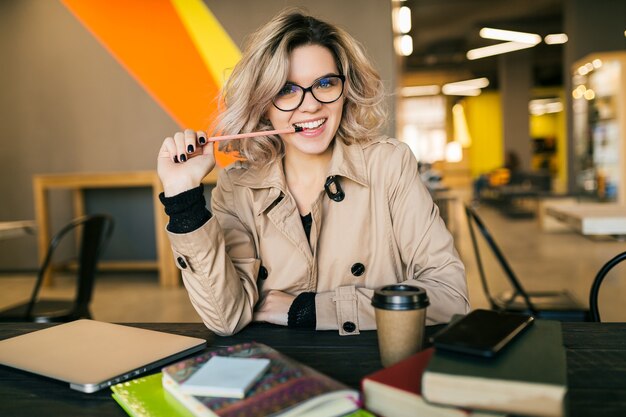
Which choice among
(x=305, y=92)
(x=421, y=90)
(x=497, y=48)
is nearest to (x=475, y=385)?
(x=305, y=92)

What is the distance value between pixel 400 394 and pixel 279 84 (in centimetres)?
90

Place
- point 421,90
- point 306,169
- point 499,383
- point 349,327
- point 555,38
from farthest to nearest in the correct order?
point 421,90 → point 555,38 → point 306,169 → point 349,327 → point 499,383

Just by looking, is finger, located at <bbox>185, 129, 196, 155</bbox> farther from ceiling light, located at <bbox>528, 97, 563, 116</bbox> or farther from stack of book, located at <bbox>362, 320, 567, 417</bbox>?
ceiling light, located at <bbox>528, 97, 563, 116</bbox>

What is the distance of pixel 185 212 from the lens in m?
1.13

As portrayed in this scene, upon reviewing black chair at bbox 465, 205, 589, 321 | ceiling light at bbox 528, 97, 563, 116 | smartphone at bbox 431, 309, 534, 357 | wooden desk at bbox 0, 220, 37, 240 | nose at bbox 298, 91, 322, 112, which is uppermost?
ceiling light at bbox 528, 97, 563, 116

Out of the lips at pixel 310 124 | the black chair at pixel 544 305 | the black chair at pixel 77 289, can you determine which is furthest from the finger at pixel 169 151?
Answer: the black chair at pixel 544 305

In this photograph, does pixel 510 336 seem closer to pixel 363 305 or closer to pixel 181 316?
pixel 363 305

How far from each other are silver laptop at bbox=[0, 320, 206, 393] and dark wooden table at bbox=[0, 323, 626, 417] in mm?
18

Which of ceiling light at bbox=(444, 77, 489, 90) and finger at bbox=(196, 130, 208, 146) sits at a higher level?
ceiling light at bbox=(444, 77, 489, 90)

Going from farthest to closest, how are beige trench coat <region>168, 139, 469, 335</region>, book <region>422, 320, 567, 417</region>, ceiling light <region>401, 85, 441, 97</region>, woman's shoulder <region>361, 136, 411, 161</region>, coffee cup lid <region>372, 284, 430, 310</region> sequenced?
1. ceiling light <region>401, 85, 441, 97</region>
2. woman's shoulder <region>361, 136, 411, 161</region>
3. beige trench coat <region>168, 139, 469, 335</region>
4. coffee cup lid <region>372, 284, 430, 310</region>
5. book <region>422, 320, 567, 417</region>

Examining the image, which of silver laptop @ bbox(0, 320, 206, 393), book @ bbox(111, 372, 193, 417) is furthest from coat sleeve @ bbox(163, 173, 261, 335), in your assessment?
book @ bbox(111, 372, 193, 417)

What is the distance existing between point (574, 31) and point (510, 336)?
339 inches

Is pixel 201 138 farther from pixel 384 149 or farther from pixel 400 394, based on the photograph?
pixel 400 394

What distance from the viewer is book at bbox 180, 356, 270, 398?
0.63m
